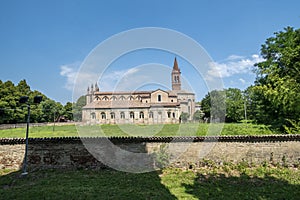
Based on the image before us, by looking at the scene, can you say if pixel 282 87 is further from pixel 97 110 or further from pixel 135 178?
pixel 97 110

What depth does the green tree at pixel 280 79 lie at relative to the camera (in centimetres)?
1193

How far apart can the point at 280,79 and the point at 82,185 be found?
13095 mm

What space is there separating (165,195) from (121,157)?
2867 millimetres

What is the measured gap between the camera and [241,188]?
5312 millimetres

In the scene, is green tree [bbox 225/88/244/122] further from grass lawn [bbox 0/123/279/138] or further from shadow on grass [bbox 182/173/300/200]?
shadow on grass [bbox 182/173/300/200]

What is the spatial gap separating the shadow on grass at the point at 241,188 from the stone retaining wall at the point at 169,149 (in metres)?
1.09

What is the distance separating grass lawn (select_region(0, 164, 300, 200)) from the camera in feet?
15.9

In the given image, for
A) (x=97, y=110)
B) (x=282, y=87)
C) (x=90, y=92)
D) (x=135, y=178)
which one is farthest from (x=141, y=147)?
(x=90, y=92)

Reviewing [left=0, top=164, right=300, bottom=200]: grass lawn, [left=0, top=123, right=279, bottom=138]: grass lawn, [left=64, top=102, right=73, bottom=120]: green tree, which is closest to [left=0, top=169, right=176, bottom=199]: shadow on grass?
[left=0, top=164, right=300, bottom=200]: grass lawn

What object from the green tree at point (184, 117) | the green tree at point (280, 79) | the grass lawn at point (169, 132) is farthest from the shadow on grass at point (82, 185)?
the green tree at point (184, 117)

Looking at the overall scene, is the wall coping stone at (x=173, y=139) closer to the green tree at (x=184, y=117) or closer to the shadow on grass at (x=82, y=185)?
the shadow on grass at (x=82, y=185)

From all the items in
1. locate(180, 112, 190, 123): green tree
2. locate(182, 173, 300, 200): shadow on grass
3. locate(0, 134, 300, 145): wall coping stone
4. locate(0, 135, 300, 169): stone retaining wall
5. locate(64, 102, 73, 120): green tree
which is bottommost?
locate(182, 173, 300, 200): shadow on grass

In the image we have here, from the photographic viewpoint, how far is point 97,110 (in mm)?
39844

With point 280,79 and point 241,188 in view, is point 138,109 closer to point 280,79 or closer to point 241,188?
point 280,79
